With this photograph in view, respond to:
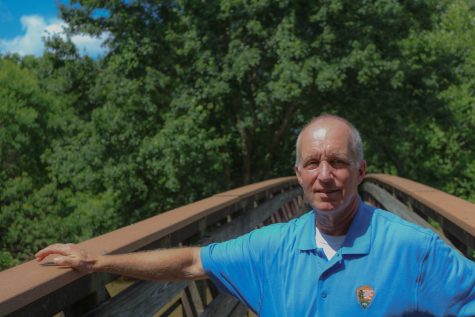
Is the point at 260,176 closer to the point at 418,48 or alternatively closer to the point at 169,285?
the point at 418,48

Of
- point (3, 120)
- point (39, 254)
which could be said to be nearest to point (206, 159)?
point (3, 120)

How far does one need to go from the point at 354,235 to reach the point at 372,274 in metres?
0.13

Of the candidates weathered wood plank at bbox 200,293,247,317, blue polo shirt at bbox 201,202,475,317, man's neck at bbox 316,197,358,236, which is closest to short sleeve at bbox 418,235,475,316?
blue polo shirt at bbox 201,202,475,317

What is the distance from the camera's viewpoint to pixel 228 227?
15.2 ft

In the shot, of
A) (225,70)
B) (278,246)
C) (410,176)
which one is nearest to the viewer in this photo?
(278,246)

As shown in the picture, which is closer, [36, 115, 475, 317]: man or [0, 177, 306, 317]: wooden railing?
[0, 177, 306, 317]: wooden railing

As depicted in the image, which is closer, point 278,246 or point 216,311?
point 278,246

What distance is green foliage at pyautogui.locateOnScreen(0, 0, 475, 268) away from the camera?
1611 cm

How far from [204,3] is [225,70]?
1870 mm

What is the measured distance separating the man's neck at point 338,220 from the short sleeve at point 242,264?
0.60ft

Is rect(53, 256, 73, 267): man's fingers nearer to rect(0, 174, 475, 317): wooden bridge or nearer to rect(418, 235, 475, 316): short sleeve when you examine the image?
rect(0, 174, 475, 317): wooden bridge

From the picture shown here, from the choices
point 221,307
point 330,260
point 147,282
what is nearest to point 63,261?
point 147,282

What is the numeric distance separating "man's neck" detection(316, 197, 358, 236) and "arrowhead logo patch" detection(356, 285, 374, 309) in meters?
0.21

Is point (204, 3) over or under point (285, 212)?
over
